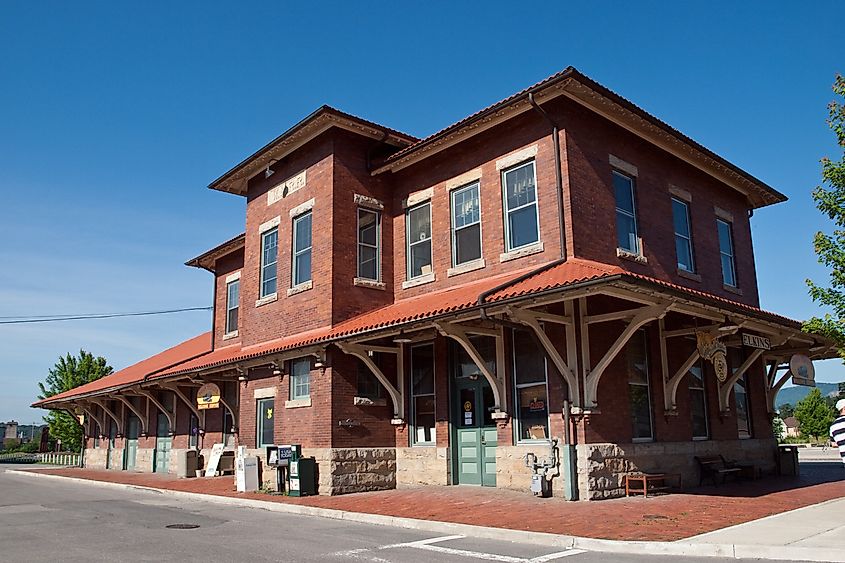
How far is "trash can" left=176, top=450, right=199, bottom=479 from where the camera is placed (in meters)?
22.4

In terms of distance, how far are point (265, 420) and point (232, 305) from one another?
24.5 feet

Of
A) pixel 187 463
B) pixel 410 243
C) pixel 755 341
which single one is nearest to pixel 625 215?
pixel 755 341

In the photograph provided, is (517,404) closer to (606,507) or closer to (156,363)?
(606,507)

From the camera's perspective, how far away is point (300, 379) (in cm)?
1703

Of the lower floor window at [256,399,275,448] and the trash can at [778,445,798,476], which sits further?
the trash can at [778,445,798,476]

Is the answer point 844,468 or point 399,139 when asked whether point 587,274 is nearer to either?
point 399,139

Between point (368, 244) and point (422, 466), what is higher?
point (368, 244)

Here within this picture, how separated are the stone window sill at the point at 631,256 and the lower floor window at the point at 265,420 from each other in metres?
9.03

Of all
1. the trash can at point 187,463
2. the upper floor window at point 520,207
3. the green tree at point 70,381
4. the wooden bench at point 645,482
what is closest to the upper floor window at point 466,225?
the upper floor window at point 520,207

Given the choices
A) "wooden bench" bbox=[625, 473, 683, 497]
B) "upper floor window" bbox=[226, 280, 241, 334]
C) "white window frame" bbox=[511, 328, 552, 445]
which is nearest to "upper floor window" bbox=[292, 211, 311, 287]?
"white window frame" bbox=[511, 328, 552, 445]

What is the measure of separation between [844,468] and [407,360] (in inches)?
505

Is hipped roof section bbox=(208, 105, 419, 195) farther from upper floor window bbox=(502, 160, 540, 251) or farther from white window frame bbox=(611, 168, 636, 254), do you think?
white window frame bbox=(611, 168, 636, 254)

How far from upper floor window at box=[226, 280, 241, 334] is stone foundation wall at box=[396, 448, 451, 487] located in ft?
32.9

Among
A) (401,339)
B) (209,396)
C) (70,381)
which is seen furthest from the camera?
(70,381)
